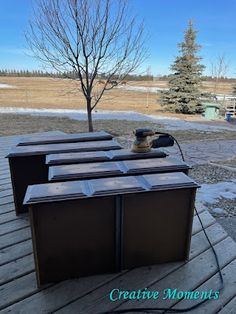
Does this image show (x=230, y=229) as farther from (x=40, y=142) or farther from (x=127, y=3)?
(x=127, y=3)

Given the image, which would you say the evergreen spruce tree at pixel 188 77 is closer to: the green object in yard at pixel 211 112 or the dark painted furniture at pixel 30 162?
the green object in yard at pixel 211 112

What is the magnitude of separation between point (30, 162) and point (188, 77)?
12011 millimetres

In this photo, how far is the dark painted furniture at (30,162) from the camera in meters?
1.66

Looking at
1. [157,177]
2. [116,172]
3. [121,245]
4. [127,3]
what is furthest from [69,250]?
[127,3]

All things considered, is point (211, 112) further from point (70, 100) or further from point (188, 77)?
point (70, 100)

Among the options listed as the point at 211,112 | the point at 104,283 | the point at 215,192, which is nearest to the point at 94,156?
the point at 104,283

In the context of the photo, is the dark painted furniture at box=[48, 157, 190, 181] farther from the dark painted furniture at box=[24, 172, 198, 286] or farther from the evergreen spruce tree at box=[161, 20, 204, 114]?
the evergreen spruce tree at box=[161, 20, 204, 114]

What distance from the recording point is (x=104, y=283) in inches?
46.3

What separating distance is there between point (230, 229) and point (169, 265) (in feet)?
3.19

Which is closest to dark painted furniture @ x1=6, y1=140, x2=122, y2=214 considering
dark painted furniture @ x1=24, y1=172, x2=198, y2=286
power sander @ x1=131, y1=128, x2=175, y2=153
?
power sander @ x1=131, y1=128, x2=175, y2=153

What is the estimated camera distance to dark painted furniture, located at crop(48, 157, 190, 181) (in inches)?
49.4

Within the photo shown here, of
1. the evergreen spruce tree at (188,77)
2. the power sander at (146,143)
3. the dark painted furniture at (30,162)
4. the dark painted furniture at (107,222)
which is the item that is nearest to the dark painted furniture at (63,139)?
the dark painted furniture at (30,162)

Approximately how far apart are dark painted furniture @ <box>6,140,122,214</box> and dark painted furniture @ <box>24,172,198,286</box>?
0.56 metres

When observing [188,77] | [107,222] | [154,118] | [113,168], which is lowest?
[154,118]
